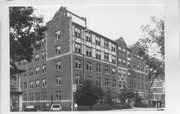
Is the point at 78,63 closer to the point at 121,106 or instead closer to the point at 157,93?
the point at 121,106

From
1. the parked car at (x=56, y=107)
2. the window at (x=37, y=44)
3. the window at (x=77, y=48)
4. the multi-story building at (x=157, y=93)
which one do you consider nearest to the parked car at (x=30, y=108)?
the parked car at (x=56, y=107)

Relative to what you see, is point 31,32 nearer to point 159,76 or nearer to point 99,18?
point 99,18

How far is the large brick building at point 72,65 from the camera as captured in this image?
3.03m

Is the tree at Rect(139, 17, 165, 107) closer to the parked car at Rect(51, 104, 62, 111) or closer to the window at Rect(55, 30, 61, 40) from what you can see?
the window at Rect(55, 30, 61, 40)

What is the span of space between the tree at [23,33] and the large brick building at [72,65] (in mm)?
62

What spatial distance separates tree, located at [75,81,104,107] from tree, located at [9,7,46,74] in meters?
0.57

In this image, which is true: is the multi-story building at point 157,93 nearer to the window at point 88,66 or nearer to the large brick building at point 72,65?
the large brick building at point 72,65

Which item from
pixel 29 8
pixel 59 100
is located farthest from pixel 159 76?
pixel 29 8

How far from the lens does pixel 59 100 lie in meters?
3.00

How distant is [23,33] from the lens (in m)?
3.08

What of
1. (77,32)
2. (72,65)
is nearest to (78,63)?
(72,65)

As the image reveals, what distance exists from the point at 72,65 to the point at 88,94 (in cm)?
32
